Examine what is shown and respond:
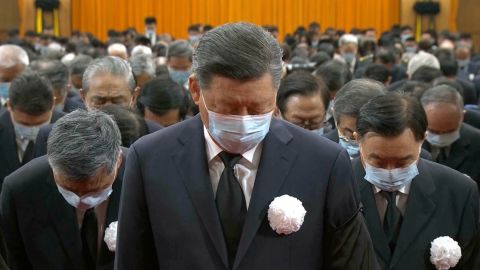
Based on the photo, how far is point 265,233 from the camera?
2.64m

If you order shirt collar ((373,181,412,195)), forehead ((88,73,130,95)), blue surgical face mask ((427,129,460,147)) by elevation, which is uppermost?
forehead ((88,73,130,95))

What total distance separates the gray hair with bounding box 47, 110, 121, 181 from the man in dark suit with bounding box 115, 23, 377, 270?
36.8 inches

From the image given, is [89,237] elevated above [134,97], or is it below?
below

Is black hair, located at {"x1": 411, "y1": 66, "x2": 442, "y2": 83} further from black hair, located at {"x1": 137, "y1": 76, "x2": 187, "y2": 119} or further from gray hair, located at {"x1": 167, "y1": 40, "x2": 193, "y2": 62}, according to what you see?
black hair, located at {"x1": 137, "y1": 76, "x2": 187, "y2": 119}

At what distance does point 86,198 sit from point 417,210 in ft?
4.75

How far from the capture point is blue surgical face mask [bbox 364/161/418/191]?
393cm

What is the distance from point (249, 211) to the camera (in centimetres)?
263

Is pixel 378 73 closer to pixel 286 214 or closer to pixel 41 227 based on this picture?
pixel 41 227

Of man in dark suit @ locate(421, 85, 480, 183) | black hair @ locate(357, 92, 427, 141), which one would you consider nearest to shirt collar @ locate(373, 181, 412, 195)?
black hair @ locate(357, 92, 427, 141)

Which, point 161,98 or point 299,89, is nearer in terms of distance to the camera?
point 299,89

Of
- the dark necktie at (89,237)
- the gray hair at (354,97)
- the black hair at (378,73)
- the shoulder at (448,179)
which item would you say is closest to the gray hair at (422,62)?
the black hair at (378,73)

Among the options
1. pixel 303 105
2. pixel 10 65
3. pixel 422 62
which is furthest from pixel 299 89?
pixel 422 62

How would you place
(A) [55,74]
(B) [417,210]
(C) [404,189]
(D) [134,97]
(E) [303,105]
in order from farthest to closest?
(A) [55,74], (D) [134,97], (E) [303,105], (C) [404,189], (B) [417,210]

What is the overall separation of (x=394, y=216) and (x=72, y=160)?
4.73ft
